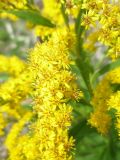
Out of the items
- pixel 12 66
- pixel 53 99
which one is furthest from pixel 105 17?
pixel 12 66

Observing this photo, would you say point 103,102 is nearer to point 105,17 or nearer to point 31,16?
point 105,17

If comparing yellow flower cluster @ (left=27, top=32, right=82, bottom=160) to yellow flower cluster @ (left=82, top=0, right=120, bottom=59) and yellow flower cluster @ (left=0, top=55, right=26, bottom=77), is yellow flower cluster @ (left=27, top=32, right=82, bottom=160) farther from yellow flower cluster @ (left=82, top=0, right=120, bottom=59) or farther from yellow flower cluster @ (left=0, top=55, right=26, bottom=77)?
yellow flower cluster @ (left=0, top=55, right=26, bottom=77)

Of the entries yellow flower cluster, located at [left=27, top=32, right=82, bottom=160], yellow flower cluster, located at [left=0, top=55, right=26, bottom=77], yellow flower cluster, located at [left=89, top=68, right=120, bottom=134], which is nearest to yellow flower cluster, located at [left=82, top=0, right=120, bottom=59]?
yellow flower cluster, located at [left=27, top=32, right=82, bottom=160]

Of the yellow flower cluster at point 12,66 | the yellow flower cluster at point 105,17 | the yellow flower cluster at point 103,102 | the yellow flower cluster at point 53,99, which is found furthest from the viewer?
the yellow flower cluster at point 12,66

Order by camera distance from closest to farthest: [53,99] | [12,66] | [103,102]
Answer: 1. [53,99]
2. [103,102]
3. [12,66]

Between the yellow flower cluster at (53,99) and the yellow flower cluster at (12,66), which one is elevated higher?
the yellow flower cluster at (12,66)

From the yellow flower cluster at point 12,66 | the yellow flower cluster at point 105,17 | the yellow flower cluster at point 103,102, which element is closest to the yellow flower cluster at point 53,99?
the yellow flower cluster at point 105,17

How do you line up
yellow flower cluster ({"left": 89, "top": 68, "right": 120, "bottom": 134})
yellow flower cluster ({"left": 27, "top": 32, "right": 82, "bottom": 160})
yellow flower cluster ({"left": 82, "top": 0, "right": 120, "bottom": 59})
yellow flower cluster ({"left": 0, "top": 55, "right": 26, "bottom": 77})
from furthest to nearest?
yellow flower cluster ({"left": 0, "top": 55, "right": 26, "bottom": 77}) < yellow flower cluster ({"left": 89, "top": 68, "right": 120, "bottom": 134}) < yellow flower cluster ({"left": 82, "top": 0, "right": 120, "bottom": 59}) < yellow flower cluster ({"left": 27, "top": 32, "right": 82, "bottom": 160})

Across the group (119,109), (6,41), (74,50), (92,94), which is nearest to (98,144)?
(92,94)

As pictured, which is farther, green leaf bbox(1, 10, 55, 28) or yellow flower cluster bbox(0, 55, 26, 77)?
yellow flower cluster bbox(0, 55, 26, 77)

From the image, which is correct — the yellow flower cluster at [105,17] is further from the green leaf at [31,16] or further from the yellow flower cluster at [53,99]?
the green leaf at [31,16]

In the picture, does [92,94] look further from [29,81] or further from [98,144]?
[98,144]
